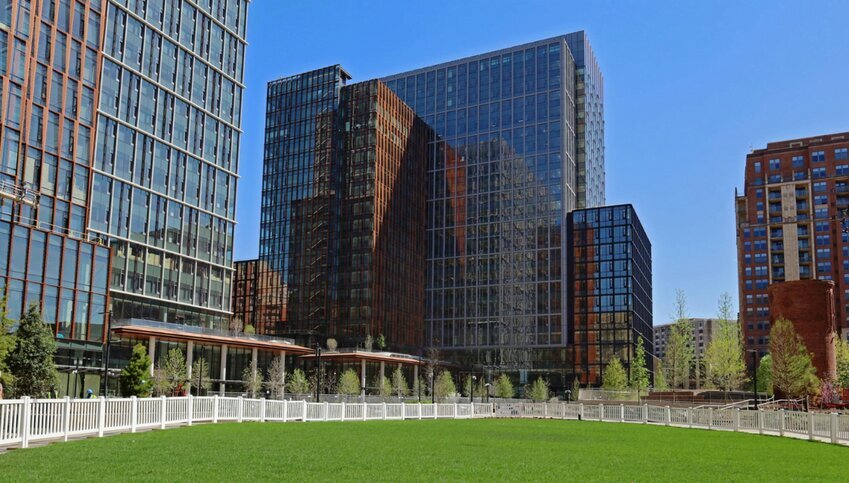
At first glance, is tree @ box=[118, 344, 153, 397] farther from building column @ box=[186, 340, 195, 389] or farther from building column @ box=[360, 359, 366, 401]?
building column @ box=[360, 359, 366, 401]

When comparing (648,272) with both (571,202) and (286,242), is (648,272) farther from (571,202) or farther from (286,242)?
(286,242)

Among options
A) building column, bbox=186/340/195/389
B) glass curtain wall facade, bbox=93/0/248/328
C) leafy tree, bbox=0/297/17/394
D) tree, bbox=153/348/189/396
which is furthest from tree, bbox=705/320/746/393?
leafy tree, bbox=0/297/17/394

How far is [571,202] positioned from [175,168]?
7824 centimetres

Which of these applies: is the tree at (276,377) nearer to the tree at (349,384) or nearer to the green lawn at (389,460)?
the tree at (349,384)

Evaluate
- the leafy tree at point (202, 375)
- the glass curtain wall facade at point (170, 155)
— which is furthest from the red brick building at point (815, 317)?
the glass curtain wall facade at point (170, 155)

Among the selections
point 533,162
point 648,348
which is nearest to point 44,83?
point 533,162

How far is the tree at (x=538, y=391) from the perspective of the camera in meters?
116

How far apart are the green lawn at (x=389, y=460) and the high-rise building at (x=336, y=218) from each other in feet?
340

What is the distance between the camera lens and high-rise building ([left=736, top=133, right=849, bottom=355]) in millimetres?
146375

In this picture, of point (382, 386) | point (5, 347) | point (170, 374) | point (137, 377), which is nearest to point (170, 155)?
point (170, 374)

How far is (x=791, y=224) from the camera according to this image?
151 metres

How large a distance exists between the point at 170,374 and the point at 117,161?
69.8 feet

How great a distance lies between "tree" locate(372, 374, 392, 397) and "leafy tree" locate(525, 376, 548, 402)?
71.0 feet

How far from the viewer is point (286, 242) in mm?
134625
